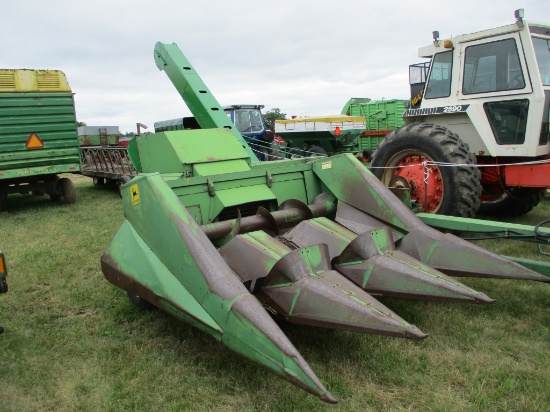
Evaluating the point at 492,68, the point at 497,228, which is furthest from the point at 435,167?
the point at 497,228

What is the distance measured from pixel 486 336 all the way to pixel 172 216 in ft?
6.41

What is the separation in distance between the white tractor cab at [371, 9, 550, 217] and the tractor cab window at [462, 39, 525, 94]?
10 mm

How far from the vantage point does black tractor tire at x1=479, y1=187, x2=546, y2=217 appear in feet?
19.1

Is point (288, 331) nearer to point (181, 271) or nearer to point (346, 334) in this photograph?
point (346, 334)

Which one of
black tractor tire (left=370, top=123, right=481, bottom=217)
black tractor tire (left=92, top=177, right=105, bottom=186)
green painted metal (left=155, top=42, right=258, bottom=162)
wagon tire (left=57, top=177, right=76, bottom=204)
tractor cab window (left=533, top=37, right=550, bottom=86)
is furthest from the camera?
black tractor tire (left=92, top=177, right=105, bottom=186)

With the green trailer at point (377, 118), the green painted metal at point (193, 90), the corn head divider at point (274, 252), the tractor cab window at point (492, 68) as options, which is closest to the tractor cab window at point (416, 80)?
the tractor cab window at point (492, 68)

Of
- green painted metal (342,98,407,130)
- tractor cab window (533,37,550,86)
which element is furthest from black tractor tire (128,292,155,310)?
green painted metal (342,98,407,130)

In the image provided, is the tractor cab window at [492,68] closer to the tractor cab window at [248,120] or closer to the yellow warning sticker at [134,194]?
the yellow warning sticker at [134,194]

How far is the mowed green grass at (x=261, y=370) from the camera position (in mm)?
2287

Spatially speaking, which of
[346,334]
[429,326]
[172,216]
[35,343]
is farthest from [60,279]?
[429,326]

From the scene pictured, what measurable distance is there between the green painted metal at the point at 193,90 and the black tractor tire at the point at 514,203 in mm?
3187

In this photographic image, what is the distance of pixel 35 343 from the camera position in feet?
10.0

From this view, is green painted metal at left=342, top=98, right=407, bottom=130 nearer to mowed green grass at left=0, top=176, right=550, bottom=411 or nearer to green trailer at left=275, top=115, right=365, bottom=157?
green trailer at left=275, top=115, right=365, bottom=157

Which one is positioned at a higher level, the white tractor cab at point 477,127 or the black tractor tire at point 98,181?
the white tractor cab at point 477,127
